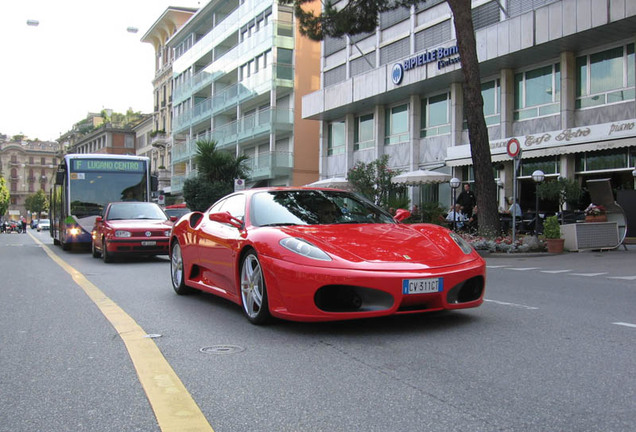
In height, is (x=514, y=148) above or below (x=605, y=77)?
below

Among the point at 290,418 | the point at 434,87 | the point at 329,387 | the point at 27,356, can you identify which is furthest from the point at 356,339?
the point at 434,87

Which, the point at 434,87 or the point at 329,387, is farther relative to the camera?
the point at 434,87

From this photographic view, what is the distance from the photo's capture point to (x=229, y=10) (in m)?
52.5

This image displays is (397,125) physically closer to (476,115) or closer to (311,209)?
(476,115)

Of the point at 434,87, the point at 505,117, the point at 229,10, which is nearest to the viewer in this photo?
the point at 505,117

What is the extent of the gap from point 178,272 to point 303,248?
3.25 metres

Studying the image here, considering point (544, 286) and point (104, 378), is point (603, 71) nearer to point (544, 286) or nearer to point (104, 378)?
point (544, 286)

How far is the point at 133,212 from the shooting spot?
591 inches

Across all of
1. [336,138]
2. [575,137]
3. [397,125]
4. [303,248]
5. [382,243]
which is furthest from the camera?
[336,138]

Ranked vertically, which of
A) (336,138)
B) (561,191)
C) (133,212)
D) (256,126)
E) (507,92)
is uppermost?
(256,126)

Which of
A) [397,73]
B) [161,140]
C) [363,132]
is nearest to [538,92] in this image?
[397,73]

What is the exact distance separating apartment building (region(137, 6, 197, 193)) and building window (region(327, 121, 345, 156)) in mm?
30122

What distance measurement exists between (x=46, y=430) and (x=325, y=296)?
7.69ft

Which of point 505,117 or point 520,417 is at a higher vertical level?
point 505,117
